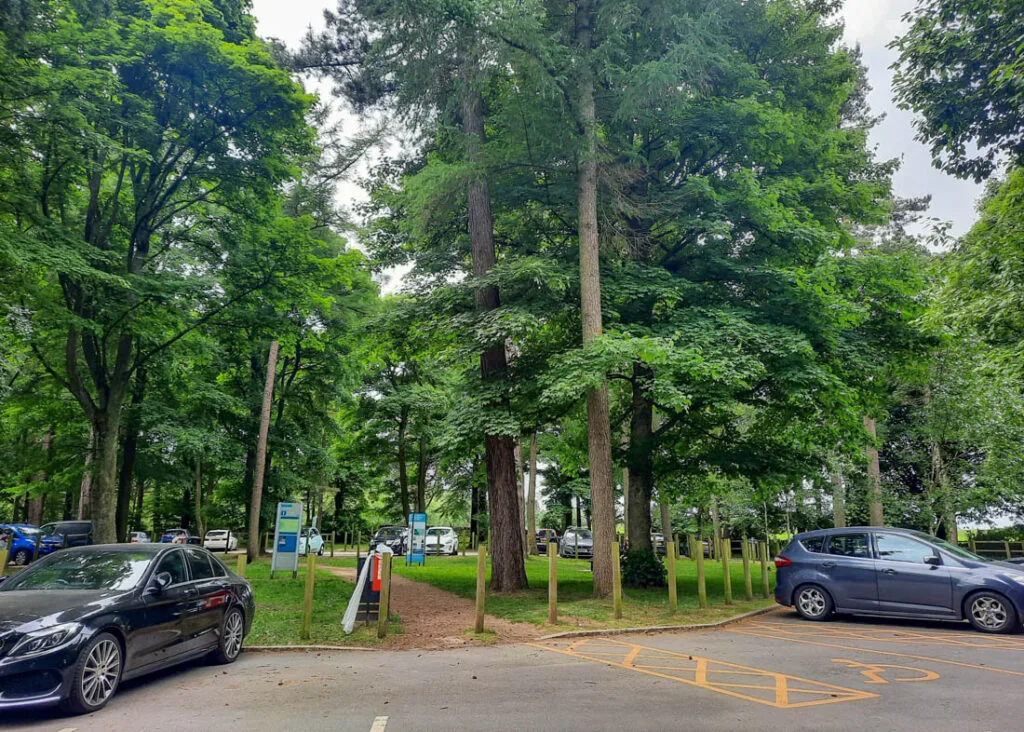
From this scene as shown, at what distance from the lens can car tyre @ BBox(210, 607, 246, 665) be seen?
7.29m

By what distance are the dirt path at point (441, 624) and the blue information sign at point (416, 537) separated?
9648 millimetres

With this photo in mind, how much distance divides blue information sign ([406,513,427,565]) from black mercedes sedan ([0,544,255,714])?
620 inches

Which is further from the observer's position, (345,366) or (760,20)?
(345,366)

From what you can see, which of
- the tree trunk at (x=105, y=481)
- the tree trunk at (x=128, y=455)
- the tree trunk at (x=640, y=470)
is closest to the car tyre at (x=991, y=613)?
the tree trunk at (x=640, y=470)

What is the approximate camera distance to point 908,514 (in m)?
25.3

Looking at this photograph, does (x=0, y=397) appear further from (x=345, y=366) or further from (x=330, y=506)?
(x=330, y=506)

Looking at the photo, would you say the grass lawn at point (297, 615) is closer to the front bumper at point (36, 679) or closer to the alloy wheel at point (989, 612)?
the front bumper at point (36, 679)

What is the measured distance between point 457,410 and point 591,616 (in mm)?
4921

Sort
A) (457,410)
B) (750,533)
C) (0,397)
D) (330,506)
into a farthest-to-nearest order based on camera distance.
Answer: (330,506) → (750,533) → (0,397) → (457,410)

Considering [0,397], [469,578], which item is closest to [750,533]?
[469,578]

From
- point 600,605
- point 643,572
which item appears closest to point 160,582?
point 600,605

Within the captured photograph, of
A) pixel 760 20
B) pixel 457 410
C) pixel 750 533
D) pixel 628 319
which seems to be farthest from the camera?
pixel 750 533

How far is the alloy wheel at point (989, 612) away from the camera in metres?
9.15

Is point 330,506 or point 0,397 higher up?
point 0,397
